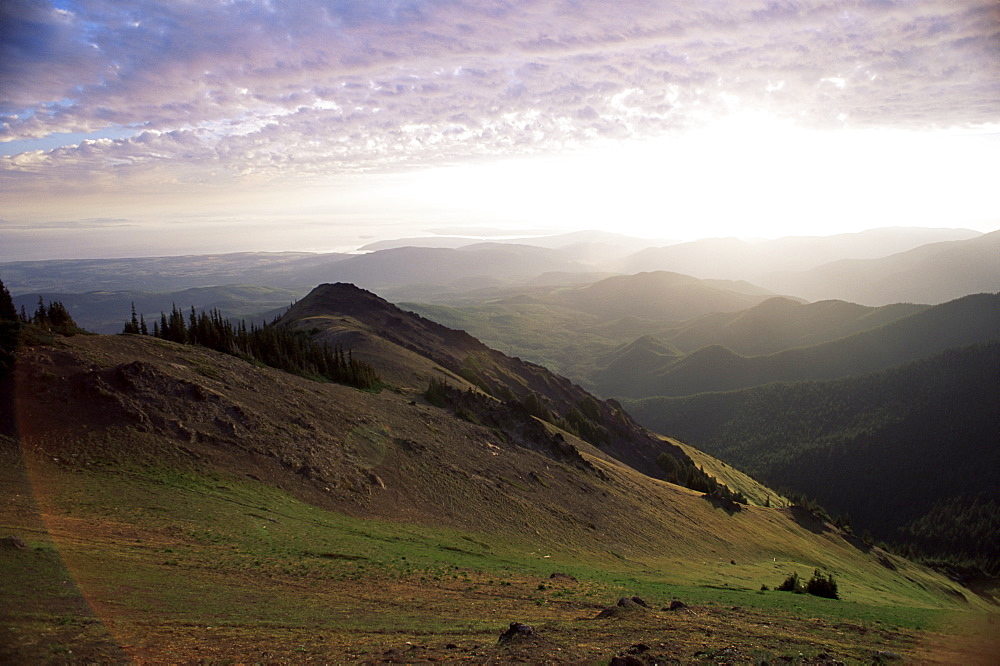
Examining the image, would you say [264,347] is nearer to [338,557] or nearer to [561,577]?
[338,557]

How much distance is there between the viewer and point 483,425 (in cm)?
4794

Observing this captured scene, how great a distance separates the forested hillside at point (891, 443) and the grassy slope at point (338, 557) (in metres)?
82.9

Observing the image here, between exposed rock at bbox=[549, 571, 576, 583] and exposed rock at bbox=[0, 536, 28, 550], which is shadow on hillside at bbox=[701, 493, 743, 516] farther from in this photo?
exposed rock at bbox=[0, 536, 28, 550]

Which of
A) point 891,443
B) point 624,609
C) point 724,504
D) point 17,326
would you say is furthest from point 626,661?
point 891,443

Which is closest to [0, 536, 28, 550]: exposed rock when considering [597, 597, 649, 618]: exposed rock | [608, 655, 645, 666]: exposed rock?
[608, 655, 645, 666]: exposed rock

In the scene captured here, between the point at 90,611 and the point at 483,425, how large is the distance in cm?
3740

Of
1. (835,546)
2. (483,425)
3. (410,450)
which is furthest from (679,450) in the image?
(410,450)

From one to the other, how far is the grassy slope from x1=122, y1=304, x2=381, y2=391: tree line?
23.5ft

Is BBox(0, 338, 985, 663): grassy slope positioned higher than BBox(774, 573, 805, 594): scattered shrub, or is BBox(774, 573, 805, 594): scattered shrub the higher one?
BBox(0, 338, 985, 663): grassy slope

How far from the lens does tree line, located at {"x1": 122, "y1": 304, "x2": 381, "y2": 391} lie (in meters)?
42.0

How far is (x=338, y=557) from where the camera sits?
19.3 m

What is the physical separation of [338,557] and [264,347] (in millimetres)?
31913

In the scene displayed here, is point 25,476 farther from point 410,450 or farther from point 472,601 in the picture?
point 410,450

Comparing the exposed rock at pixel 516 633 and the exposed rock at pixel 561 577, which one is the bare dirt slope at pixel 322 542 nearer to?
the exposed rock at pixel 561 577
